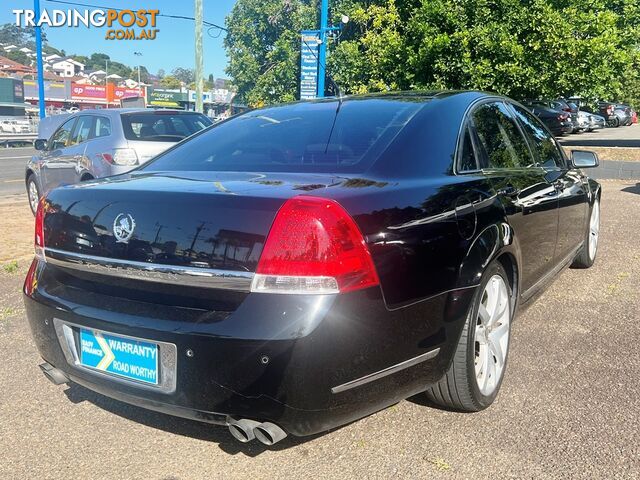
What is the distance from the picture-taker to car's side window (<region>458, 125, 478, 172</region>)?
9.87 feet

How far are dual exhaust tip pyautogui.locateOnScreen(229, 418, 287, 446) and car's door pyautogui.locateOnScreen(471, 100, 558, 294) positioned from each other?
167cm

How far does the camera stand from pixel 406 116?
120 inches

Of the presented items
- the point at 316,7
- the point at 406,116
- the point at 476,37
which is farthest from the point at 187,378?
the point at 316,7

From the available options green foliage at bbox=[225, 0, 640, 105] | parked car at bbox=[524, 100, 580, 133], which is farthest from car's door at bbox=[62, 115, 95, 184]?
parked car at bbox=[524, 100, 580, 133]

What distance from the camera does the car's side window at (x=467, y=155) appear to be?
3.01 meters

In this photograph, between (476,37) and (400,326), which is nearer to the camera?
(400,326)

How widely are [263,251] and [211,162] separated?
1.11 m

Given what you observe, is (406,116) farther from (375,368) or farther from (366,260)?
(375,368)

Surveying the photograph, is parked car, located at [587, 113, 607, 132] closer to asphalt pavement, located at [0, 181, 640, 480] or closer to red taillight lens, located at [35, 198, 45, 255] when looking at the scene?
asphalt pavement, located at [0, 181, 640, 480]

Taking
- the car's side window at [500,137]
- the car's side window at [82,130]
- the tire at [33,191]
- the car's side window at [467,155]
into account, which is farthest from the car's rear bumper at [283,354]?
the tire at [33,191]

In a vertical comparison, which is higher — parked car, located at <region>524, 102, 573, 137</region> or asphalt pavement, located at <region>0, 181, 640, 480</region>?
parked car, located at <region>524, 102, 573, 137</region>

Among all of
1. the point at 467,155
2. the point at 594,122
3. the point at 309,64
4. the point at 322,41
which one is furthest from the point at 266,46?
the point at 467,155

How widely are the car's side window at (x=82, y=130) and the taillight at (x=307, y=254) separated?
22.1 feet

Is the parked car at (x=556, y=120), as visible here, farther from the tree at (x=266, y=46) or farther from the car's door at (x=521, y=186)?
the car's door at (x=521, y=186)
